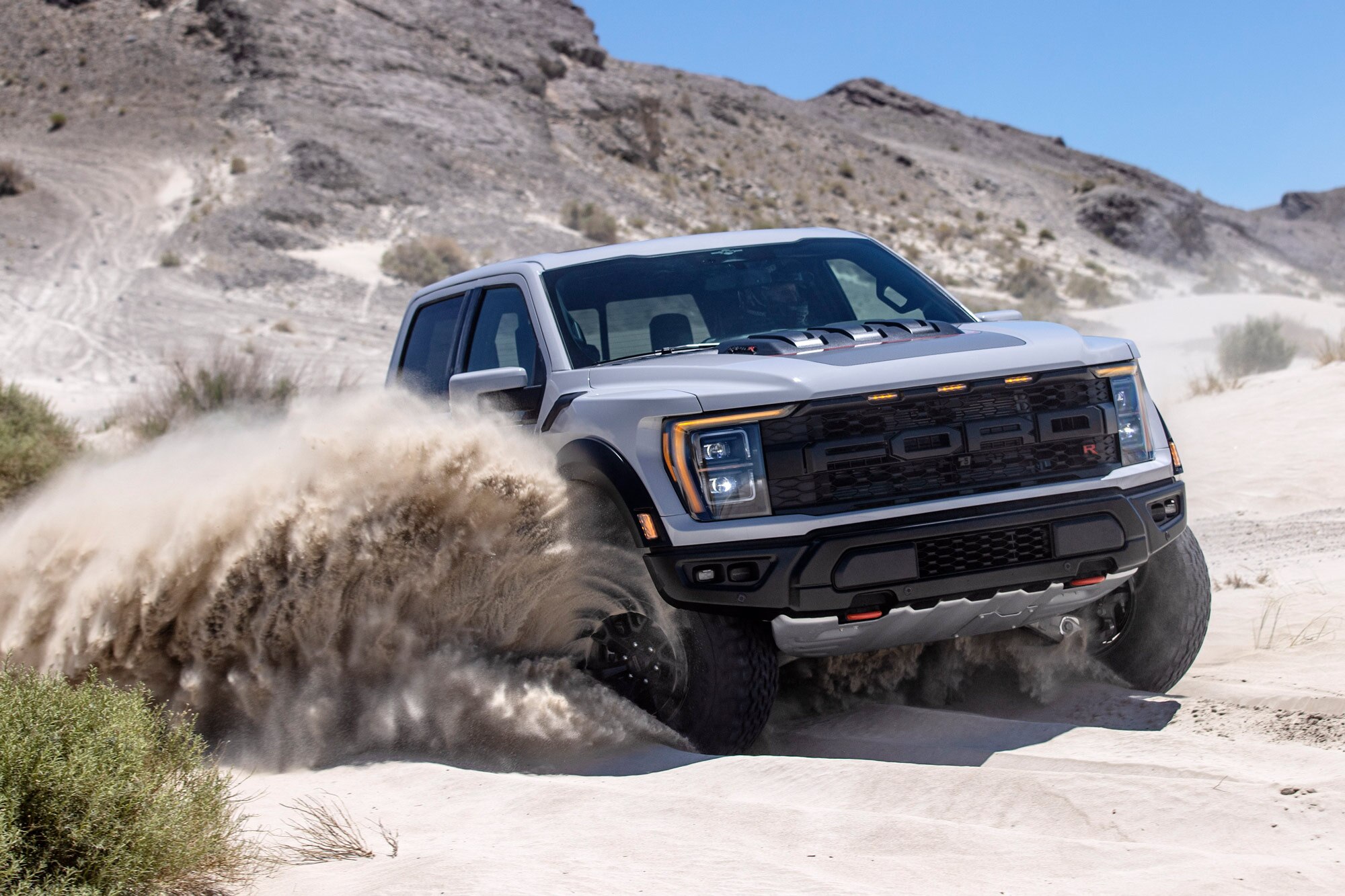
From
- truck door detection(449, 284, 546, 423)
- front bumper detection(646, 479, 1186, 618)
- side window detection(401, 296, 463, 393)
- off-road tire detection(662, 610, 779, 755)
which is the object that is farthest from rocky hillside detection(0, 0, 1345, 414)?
front bumper detection(646, 479, 1186, 618)

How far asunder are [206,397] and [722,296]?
11.1 meters

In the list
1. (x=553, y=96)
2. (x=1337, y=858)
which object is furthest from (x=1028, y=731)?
(x=553, y=96)

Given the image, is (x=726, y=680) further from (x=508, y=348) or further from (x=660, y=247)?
(x=660, y=247)

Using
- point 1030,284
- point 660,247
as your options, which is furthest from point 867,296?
point 1030,284

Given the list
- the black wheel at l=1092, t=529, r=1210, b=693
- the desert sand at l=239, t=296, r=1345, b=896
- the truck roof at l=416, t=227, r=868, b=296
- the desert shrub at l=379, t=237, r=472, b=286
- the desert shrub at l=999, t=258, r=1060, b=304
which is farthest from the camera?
the desert shrub at l=999, t=258, r=1060, b=304

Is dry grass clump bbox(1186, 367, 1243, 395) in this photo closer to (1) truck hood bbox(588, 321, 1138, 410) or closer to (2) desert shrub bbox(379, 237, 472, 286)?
(1) truck hood bbox(588, 321, 1138, 410)

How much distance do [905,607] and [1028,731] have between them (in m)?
0.87

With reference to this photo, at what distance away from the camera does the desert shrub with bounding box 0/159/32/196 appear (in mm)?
33406

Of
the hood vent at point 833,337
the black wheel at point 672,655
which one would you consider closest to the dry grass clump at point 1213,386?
the hood vent at point 833,337

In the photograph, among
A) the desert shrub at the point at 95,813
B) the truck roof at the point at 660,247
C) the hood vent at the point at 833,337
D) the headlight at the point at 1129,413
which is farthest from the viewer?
the truck roof at the point at 660,247

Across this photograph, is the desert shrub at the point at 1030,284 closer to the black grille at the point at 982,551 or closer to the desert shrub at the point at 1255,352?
the desert shrub at the point at 1255,352

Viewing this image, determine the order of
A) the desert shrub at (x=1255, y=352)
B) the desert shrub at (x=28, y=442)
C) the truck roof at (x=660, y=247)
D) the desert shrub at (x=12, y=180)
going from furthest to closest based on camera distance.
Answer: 1. the desert shrub at (x=12, y=180)
2. the desert shrub at (x=1255, y=352)
3. the desert shrub at (x=28, y=442)
4. the truck roof at (x=660, y=247)

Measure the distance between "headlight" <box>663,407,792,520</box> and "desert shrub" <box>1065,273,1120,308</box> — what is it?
32.1 metres

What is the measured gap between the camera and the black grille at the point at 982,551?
391cm
